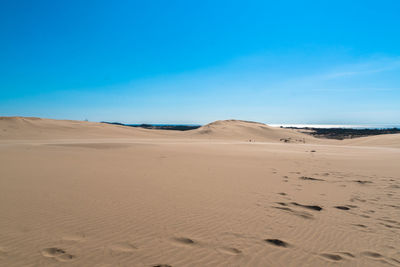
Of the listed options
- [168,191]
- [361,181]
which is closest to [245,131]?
[361,181]

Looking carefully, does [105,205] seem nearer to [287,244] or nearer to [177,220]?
[177,220]

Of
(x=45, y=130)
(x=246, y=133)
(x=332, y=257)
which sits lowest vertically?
(x=332, y=257)

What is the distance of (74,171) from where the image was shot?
24.3 feet

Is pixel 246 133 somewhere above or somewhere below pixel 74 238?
above

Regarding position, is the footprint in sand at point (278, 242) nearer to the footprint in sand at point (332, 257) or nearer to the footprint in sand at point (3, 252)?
the footprint in sand at point (332, 257)

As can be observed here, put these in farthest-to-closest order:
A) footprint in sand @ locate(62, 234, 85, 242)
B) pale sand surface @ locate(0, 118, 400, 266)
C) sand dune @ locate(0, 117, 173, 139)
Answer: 1. sand dune @ locate(0, 117, 173, 139)
2. footprint in sand @ locate(62, 234, 85, 242)
3. pale sand surface @ locate(0, 118, 400, 266)

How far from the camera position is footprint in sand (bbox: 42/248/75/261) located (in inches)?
106

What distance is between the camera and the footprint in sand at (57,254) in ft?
8.86

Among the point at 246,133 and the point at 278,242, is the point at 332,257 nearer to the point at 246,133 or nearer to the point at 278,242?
the point at 278,242

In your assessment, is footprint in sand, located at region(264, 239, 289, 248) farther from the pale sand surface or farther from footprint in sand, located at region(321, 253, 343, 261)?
footprint in sand, located at region(321, 253, 343, 261)

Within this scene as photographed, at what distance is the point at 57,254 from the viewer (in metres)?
2.77

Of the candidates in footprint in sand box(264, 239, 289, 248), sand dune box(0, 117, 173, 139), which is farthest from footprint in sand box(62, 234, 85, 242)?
sand dune box(0, 117, 173, 139)

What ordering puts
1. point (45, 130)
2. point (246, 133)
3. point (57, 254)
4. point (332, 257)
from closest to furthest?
point (57, 254) < point (332, 257) < point (45, 130) < point (246, 133)

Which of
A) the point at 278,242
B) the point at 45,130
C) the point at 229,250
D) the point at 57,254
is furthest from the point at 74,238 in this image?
the point at 45,130
